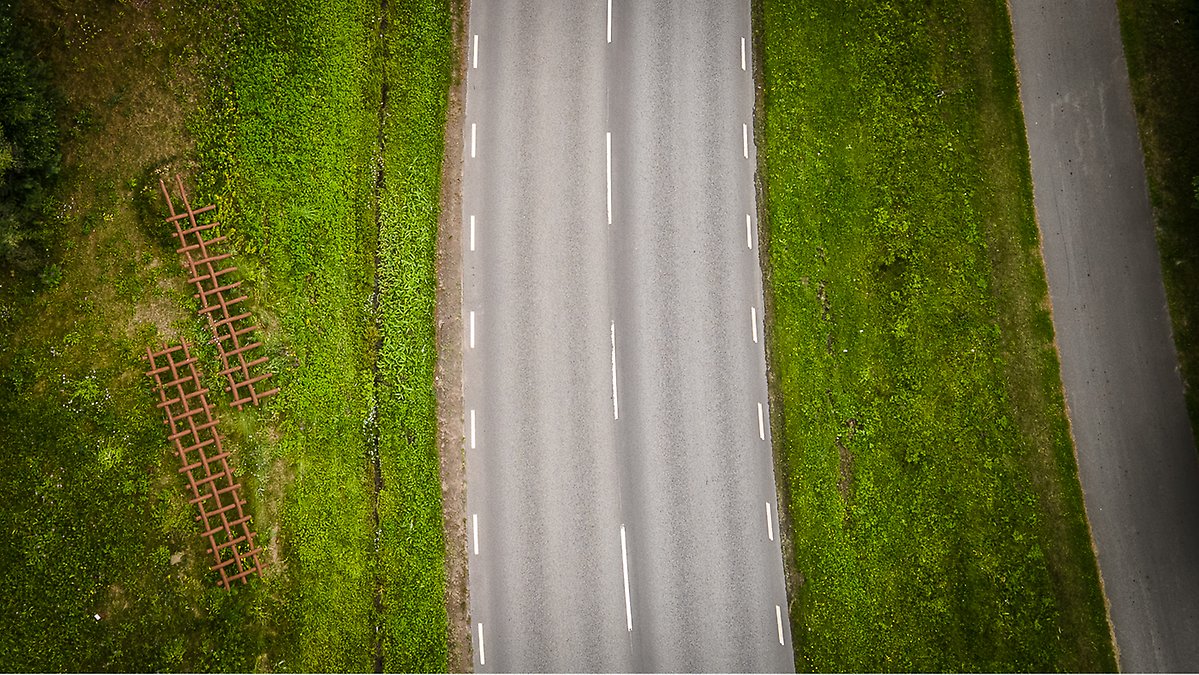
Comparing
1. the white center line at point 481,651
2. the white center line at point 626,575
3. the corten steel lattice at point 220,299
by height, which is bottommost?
the white center line at point 481,651

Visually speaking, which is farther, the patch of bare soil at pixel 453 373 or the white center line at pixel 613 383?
the white center line at pixel 613 383

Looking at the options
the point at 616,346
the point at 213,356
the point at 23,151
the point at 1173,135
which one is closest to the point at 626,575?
the point at 616,346

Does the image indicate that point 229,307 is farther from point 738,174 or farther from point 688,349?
point 738,174

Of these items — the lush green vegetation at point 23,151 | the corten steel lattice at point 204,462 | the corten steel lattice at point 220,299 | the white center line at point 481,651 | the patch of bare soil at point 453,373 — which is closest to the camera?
the lush green vegetation at point 23,151

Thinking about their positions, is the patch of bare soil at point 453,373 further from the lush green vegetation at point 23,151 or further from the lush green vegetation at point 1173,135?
the lush green vegetation at point 1173,135

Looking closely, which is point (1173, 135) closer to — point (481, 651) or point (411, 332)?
point (411, 332)

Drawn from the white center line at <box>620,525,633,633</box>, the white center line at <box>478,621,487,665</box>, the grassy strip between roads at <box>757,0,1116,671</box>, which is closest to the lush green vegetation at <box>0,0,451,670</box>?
the white center line at <box>478,621,487,665</box>

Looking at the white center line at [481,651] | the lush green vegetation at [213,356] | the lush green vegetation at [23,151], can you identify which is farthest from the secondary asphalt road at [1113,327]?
the lush green vegetation at [23,151]

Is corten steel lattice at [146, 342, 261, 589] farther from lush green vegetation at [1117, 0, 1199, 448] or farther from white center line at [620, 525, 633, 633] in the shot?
lush green vegetation at [1117, 0, 1199, 448]
